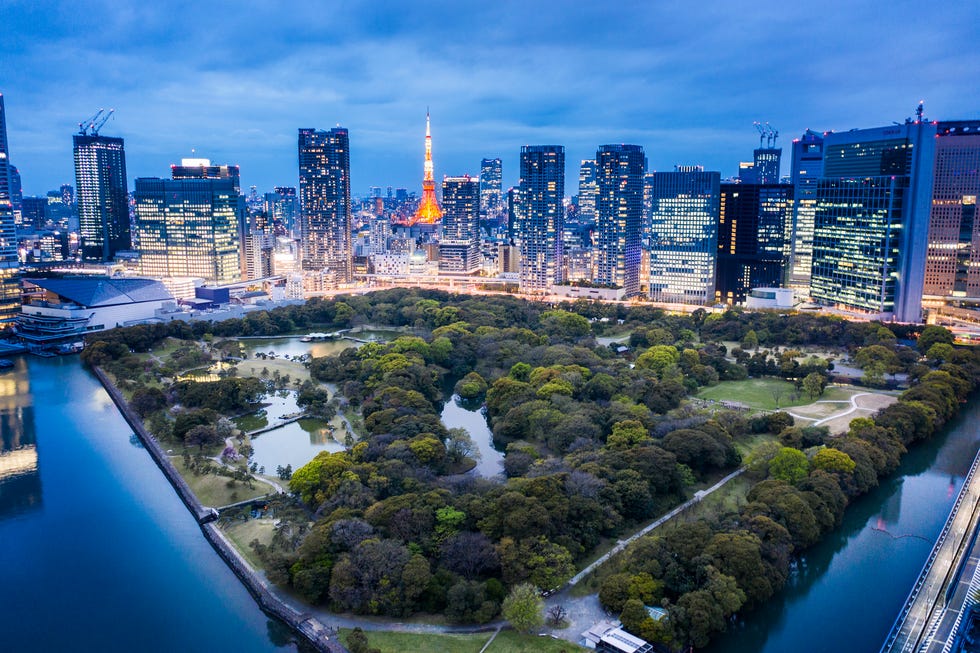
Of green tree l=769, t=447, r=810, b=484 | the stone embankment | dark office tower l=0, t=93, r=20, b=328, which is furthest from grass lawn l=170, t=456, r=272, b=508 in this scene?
dark office tower l=0, t=93, r=20, b=328

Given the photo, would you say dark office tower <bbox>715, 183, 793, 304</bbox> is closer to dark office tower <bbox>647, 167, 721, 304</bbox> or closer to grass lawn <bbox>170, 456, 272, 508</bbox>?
dark office tower <bbox>647, 167, 721, 304</bbox>

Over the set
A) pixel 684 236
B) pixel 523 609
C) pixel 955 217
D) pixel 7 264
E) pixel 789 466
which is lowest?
pixel 523 609

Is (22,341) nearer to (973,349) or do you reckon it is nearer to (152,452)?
(152,452)

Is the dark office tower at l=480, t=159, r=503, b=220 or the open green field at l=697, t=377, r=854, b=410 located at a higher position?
the dark office tower at l=480, t=159, r=503, b=220

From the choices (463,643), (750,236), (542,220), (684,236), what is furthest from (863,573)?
(542,220)

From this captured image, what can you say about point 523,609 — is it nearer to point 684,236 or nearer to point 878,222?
point 878,222

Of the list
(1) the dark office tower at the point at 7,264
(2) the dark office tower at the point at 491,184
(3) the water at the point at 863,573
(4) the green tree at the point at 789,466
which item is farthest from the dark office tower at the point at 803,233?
(2) the dark office tower at the point at 491,184
